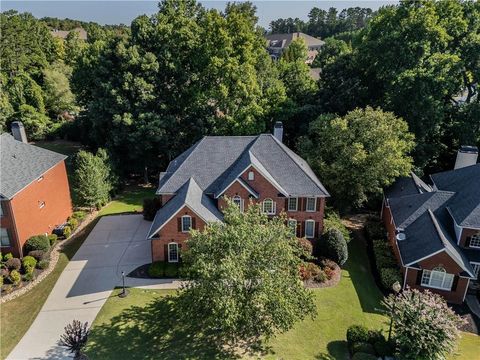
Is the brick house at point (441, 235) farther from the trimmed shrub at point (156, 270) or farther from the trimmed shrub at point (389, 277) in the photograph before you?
the trimmed shrub at point (156, 270)

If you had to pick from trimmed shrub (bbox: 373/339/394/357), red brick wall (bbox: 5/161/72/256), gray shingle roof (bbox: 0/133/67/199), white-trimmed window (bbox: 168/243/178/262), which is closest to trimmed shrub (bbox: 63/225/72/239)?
red brick wall (bbox: 5/161/72/256)

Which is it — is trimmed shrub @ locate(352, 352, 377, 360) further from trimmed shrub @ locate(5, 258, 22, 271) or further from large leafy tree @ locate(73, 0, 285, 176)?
large leafy tree @ locate(73, 0, 285, 176)

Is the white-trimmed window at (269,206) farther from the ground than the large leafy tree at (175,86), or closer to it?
closer to it

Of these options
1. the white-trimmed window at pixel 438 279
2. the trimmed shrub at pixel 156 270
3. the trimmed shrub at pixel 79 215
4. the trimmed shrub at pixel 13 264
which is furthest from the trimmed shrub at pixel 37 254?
the white-trimmed window at pixel 438 279

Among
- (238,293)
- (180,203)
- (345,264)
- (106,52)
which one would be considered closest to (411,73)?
(345,264)

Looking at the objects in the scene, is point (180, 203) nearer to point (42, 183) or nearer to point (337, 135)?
point (42, 183)
